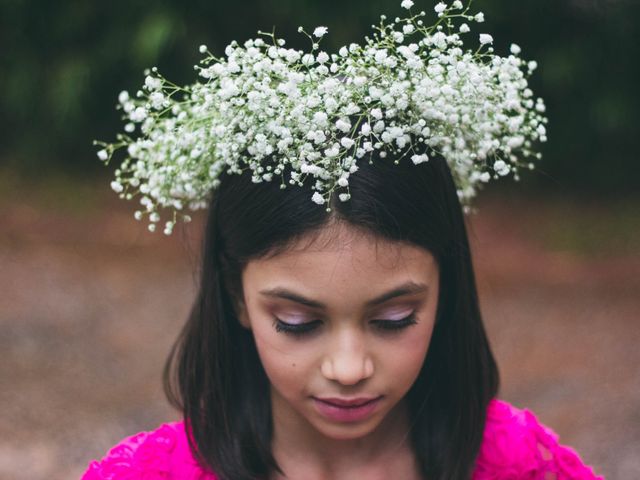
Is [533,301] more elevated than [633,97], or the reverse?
[633,97]

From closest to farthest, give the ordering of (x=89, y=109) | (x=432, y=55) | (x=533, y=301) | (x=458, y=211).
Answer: (x=432, y=55)
(x=458, y=211)
(x=533, y=301)
(x=89, y=109)

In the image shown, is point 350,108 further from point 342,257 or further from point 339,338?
point 339,338

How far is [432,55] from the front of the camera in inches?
89.5

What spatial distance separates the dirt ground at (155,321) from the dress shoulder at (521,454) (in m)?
1.97

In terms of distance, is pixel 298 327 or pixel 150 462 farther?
pixel 150 462

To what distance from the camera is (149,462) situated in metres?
2.56

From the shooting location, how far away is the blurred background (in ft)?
17.9

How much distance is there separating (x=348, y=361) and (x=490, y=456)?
73 cm

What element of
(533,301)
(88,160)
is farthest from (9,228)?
(533,301)

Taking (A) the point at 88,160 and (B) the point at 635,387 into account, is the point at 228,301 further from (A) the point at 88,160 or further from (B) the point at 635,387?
(A) the point at 88,160

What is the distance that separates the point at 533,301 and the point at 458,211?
434 centimetres

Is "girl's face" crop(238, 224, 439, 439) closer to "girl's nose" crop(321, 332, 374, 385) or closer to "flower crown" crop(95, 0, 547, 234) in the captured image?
"girl's nose" crop(321, 332, 374, 385)

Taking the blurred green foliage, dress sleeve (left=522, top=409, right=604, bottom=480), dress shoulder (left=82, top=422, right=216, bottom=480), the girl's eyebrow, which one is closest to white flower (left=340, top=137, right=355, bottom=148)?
the girl's eyebrow

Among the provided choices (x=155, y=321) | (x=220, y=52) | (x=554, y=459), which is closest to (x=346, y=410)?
(x=554, y=459)
